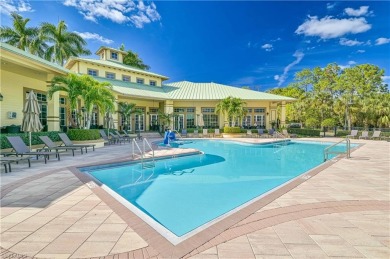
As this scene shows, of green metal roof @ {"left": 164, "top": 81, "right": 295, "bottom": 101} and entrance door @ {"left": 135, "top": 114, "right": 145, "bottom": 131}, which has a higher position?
green metal roof @ {"left": 164, "top": 81, "right": 295, "bottom": 101}

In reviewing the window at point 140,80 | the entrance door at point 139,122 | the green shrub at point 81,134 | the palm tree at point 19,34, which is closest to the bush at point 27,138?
the green shrub at point 81,134

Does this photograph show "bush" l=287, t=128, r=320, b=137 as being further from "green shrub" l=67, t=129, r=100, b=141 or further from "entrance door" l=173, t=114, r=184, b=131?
"green shrub" l=67, t=129, r=100, b=141

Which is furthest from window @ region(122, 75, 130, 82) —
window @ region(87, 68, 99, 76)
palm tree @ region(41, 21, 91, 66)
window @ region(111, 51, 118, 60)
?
palm tree @ region(41, 21, 91, 66)

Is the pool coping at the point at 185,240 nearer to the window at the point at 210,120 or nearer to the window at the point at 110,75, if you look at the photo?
the window at the point at 110,75

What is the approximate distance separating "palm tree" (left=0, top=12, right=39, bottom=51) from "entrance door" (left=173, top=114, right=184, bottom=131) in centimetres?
2031

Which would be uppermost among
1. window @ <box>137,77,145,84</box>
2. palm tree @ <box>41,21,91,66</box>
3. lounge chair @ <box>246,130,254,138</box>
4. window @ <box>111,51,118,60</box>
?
palm tree @ <box>41,21,91,66</box>

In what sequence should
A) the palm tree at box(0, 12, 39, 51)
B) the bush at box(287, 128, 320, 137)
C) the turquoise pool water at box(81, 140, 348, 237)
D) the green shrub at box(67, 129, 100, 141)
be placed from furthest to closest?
1. the palm tree at box(0, 12, 39, 51)
2. the bush at box(287, 128, 320, 137)
3. the green shrub at box(67, 129, 100, 141)
4. the turquoise pool water at box(81, 140, 348, 237)

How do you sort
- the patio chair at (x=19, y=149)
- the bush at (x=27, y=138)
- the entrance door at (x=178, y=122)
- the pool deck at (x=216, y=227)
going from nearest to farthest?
1. the pool deck at (x=216, y=227)
2. the patio chair at (x=19, y=149)
3. the bush at (x=27, y=138)
4. the entrance door at (x=178, y=122)

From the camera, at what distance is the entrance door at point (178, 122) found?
91.7 feet

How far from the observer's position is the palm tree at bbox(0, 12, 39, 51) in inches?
1057

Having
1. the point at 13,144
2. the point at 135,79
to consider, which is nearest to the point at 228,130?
the point at 135,79

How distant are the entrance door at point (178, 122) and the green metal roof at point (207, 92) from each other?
2.91 metres

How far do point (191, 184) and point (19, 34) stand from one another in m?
33.1

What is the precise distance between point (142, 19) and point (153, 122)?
12222 mm
